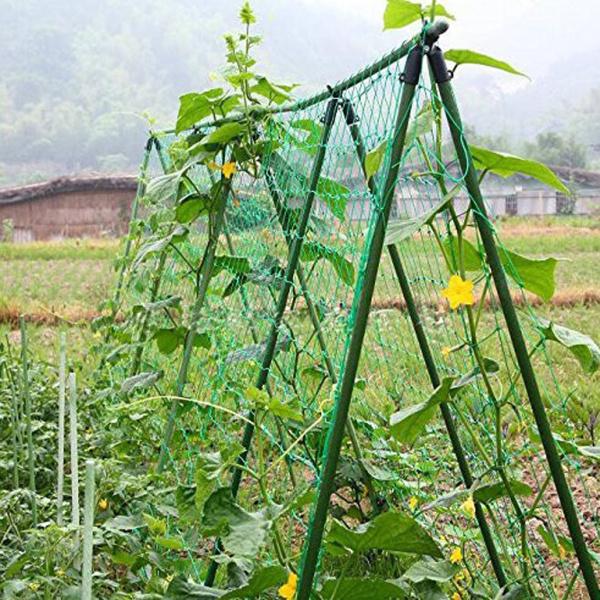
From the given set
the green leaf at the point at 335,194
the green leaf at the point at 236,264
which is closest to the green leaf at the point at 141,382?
the green leaf at the point at 236,264

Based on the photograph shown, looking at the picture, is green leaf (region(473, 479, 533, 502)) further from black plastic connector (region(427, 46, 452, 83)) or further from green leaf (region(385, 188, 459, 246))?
black plastic connector (region(427, 46, 452, 83))

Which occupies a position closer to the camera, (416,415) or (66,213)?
(416,415)

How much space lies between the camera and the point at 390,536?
1028 mm

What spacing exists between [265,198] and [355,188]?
1.23 feet

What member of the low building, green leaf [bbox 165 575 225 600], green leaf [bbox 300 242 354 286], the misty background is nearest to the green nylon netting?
green leaf [bbox 300 242 354 286]

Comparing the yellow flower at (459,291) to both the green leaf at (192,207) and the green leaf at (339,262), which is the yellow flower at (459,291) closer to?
the green leaf at (339,262)

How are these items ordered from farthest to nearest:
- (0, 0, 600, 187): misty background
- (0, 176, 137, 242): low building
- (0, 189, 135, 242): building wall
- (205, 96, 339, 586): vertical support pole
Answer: (0, 0, 600, 187): misty background → (0, 189, 135, 242): building wall → (0, 176, 137, 242): low building → (205, 96, 339, 586): vertical support pole

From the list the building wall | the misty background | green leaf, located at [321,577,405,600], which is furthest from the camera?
the misty background

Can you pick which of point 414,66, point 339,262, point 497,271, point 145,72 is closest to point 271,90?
point 339,262

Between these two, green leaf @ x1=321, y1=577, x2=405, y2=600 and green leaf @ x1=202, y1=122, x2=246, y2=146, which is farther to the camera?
green leaf @ x1=202, y1=122, x2=246, y2=146

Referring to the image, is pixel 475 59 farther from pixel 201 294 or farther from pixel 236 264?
pixel 201 294

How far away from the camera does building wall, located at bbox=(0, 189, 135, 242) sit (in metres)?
21.4

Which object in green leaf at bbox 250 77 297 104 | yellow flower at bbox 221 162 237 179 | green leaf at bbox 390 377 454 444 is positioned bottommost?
green leaf at bbox 390 377 454 444

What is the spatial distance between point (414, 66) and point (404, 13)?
3.2 inches
